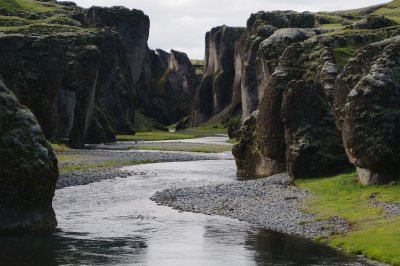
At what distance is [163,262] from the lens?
1326 inches

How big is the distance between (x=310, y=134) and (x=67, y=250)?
39294mm

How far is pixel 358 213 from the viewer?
45.4m

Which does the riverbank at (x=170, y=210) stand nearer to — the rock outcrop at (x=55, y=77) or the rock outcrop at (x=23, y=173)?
the rock outcrop at (x=23, y=173)

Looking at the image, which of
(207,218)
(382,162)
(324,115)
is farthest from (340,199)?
(324,115)

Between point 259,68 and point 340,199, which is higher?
point 259,68

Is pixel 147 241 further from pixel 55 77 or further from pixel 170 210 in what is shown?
pixel 55 77

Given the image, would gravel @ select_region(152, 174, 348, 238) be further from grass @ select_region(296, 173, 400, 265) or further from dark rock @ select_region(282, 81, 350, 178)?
dark rock @ select_region(282, 81, 350, 178)

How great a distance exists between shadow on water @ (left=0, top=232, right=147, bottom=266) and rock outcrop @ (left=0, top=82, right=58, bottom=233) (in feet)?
6.67

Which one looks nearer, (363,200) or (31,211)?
(31,211)

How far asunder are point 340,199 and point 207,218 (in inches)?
529

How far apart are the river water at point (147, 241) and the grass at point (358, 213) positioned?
179 cm

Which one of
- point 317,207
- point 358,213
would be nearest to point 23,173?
point 317,207

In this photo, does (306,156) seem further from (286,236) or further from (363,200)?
(286,236)

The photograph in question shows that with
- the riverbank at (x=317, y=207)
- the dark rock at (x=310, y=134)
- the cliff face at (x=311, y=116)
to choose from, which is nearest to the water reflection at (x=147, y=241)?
the riverbank at (x=317, y=207)
